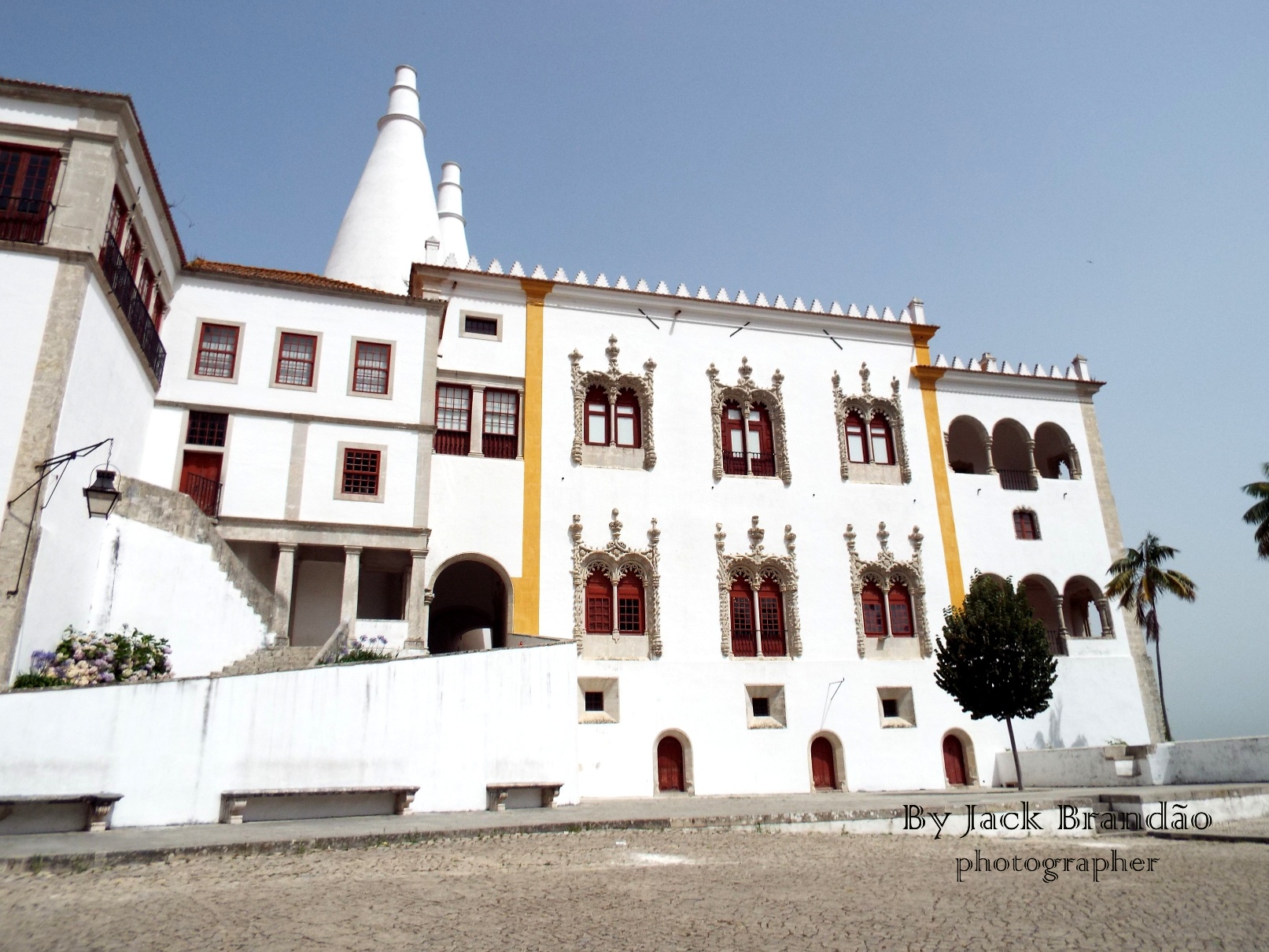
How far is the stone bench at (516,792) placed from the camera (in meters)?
14.5

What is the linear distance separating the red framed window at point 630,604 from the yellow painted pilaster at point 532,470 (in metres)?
2.30

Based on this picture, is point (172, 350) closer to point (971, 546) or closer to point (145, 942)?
point (145, 942)

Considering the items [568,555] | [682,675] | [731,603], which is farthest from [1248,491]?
[568,555]

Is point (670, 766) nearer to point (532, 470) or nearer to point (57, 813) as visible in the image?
point (532, 470)

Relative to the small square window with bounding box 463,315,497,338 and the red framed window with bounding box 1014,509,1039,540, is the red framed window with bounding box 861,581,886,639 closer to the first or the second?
the red framed window with bounding box 1014,509,1039,540

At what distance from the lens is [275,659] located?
53.2 feet

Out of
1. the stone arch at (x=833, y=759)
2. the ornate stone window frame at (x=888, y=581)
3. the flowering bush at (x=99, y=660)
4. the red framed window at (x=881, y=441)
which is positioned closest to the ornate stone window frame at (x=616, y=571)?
the stone arch at (x=833, y=759)

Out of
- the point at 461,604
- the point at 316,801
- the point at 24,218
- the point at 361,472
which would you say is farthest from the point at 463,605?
the point at 24,218

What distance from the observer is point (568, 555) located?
2262cm

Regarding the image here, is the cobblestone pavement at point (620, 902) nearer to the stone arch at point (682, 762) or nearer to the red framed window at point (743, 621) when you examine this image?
the stone arch at point (682, 762)

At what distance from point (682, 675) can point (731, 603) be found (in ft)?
8.83

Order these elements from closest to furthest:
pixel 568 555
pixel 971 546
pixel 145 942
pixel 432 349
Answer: pixel 145 942, pixel 432 349, pixel 568 555, pixel 971 546

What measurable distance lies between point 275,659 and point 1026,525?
74.1 feet

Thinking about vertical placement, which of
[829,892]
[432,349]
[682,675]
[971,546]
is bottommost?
[829,892]
